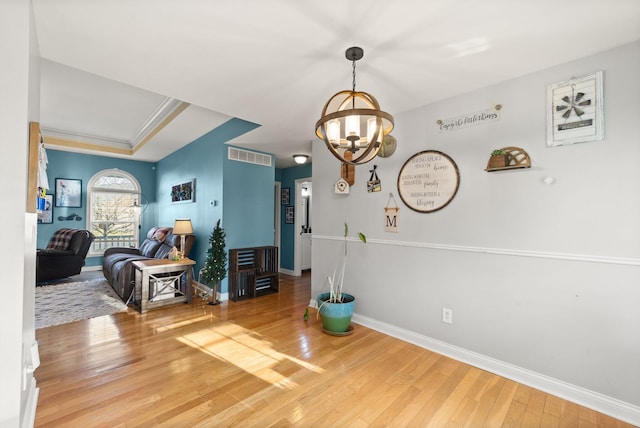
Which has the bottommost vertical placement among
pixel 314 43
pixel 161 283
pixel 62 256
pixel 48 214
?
pixel 161 283

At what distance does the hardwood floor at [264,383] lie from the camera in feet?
5.78

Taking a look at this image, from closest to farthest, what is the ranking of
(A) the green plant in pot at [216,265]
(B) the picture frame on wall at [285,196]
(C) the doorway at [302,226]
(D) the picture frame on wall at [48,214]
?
(A) the green plant in pot at [216,265]
(D) the picture frame on wall at [48,214]
(C) the doorway at [302,226]
(B) the picture frame on wall at [285,196]

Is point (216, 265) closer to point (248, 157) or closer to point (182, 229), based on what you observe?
point (182, 229)

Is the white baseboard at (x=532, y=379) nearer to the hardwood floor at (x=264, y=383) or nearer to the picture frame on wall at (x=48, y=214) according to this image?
the hardwood floor at (x=264, y=383)

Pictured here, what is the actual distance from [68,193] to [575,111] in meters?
8.28

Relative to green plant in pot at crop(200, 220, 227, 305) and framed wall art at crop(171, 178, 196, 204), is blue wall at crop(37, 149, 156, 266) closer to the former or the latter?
framed wall art at crop(171, 178, 196, 204)

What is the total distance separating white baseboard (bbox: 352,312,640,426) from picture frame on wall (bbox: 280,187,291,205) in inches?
146

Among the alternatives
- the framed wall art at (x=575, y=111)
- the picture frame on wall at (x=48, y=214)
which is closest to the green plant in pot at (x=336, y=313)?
the framed wall art at (x=575, y=111)

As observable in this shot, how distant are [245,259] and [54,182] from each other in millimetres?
4878

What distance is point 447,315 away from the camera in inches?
102

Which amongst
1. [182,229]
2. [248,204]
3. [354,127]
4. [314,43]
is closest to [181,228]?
[182,229]

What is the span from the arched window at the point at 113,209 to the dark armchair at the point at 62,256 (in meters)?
1.04

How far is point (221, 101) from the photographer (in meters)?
2.75

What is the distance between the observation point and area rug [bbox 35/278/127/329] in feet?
11.0
